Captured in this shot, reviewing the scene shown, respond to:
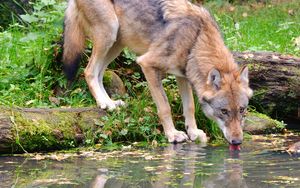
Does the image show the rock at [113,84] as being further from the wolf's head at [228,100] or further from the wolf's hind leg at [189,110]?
the wolf's head at [228,100]

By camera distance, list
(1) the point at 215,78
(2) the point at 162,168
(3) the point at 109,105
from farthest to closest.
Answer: (3) the point at 109,105
(1) the point at 215,78
(2) the point at 162,168

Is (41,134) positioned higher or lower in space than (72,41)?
Answer: lower

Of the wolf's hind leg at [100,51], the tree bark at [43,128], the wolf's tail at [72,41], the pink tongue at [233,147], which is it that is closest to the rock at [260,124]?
the pink tongue at [233,147]

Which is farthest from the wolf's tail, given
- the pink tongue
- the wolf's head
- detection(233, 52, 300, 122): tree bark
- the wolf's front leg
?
the pink tongue

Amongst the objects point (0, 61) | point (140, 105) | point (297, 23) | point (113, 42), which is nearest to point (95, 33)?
point (113, 42)

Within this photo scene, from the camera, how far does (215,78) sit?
7.32 meters

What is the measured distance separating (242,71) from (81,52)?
2075 millimetres

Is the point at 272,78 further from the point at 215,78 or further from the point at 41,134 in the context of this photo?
the point at 41,134

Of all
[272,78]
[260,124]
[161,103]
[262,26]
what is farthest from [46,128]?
[262,26]

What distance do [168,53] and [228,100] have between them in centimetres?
95

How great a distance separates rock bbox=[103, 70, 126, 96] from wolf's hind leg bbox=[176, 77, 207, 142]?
0.89 meters

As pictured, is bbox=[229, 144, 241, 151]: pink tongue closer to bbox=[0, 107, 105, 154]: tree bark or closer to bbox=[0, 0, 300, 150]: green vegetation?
bbox=[0, 0, 300, 150]: green vegetation

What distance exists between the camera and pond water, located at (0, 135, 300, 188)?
5664 mm

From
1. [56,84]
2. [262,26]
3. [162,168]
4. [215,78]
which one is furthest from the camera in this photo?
[262,26]
